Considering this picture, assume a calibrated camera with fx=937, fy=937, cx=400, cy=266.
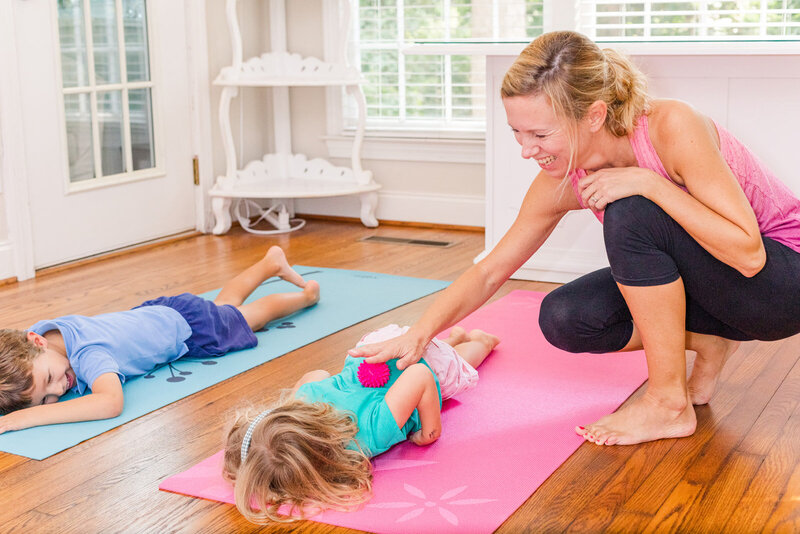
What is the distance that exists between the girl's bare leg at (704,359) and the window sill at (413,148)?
86.0 inches

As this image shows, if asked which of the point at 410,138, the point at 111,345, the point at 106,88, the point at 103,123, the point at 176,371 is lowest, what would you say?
the point at 176,371

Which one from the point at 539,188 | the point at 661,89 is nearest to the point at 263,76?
the point at 661,89

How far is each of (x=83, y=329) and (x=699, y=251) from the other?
1299 mm

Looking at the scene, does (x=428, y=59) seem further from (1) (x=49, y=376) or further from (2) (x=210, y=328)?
(1) (x=49, y=376)

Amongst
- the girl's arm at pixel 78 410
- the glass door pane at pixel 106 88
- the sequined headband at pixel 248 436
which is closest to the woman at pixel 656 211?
the sequined headband at pixel 248 436

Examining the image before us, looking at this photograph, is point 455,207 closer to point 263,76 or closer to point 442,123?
point 442,123

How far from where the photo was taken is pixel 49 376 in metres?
1.92

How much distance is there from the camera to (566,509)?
1.48 metres

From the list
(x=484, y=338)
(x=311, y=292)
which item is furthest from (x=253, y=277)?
(x=484, y=338)

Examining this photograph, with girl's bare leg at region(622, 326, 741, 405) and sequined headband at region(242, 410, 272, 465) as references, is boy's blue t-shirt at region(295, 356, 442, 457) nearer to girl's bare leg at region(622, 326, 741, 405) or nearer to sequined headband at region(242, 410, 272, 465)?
sequined headband at region(242, 410, 272, 465)

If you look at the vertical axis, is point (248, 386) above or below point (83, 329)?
below

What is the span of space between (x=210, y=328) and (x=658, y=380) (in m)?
1.12

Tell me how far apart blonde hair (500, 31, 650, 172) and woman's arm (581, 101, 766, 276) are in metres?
0.10

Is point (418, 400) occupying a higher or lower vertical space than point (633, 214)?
lower
